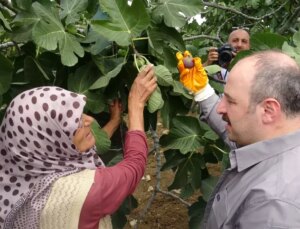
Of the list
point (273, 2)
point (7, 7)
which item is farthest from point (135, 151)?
point (273, 2)

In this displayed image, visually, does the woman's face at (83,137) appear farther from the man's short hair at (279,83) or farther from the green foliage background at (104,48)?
the man's short hair at (279,83)

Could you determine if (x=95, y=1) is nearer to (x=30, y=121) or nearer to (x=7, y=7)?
(x=7, y=7)

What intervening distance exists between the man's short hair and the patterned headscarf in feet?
1.77

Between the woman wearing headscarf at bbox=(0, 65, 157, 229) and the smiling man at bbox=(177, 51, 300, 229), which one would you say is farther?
the woman wearing headscarf at bbox=(0, 65, 157, 229)

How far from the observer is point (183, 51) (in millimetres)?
1655

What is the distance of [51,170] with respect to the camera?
1.30 m

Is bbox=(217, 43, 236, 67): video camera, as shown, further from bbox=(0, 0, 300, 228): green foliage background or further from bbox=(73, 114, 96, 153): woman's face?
bbox=(73, 114, 96, 153): woman's face

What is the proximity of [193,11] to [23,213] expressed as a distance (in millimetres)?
944

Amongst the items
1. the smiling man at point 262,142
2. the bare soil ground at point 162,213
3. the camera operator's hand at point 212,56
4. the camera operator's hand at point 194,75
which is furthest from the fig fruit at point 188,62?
the bare soil ground at point 162,213

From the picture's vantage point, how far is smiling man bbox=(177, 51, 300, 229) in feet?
3.36

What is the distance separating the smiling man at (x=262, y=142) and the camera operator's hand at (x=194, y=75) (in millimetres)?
322

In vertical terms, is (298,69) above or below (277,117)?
above

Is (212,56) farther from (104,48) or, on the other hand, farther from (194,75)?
(104,48)

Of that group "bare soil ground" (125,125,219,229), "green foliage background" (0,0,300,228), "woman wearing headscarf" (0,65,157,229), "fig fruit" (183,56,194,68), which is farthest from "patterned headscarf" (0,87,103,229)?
"bare soil ground" (125,125,219,229)
